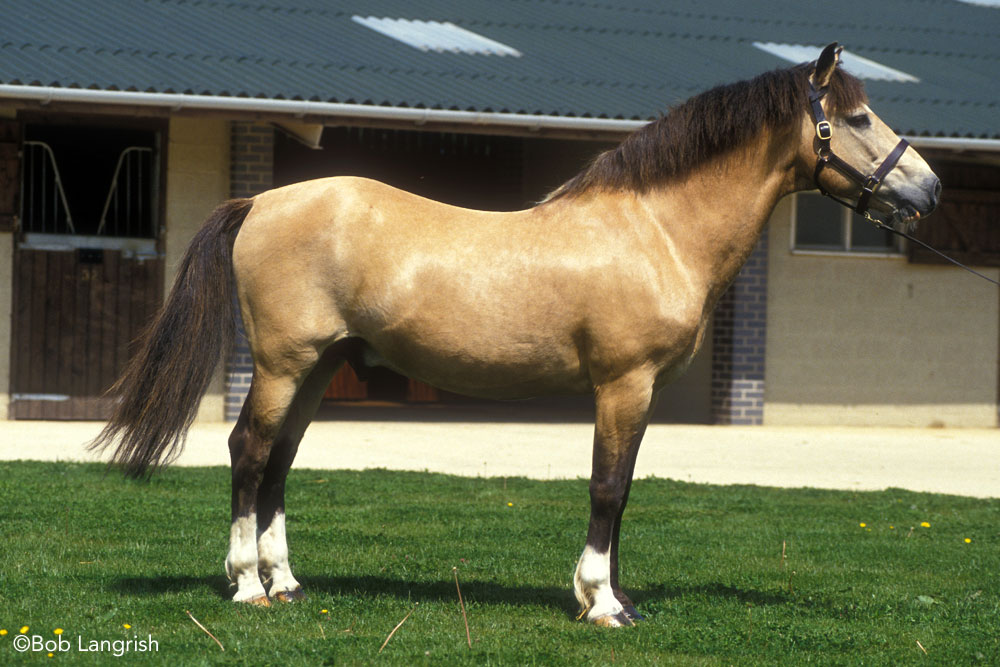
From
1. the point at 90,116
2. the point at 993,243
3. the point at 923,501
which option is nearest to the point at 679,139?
the point at 923,501

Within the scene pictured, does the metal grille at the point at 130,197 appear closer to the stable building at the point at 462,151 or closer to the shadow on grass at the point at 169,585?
the stable building at the point at 462,151

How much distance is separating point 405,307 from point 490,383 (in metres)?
A: 0.44

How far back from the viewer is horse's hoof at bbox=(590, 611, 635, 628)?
4535 mm

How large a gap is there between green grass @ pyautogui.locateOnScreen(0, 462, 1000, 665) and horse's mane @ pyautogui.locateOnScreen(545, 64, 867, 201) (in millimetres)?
1714

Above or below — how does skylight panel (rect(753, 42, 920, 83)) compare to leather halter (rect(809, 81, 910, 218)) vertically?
below

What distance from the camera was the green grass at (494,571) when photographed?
430 centimetres

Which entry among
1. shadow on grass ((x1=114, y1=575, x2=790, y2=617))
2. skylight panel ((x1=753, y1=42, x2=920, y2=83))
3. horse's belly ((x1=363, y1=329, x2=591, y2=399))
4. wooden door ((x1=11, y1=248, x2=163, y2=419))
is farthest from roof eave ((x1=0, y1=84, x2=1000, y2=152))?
horse's belly ((x1=363, y1=329, x2=591, y2=399))

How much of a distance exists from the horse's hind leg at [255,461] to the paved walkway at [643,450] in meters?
4.02

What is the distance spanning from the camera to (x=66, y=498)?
700cm

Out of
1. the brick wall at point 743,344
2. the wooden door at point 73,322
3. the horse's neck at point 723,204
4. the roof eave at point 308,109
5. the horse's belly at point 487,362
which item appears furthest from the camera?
the brick wall at point 743,344

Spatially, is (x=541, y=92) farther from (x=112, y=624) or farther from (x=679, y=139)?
(x=112, y=624)

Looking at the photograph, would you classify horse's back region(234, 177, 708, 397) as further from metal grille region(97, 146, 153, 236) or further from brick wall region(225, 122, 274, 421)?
metal grille region(97, 146, 153, 236)

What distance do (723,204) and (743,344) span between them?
8.24 meters

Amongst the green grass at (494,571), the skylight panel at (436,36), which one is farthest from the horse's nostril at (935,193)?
the skylight panel at (436,36)
